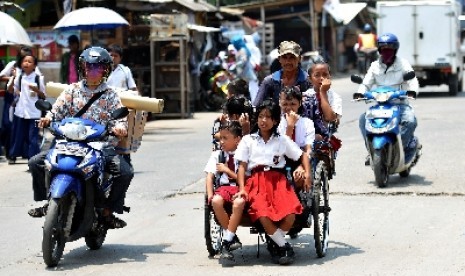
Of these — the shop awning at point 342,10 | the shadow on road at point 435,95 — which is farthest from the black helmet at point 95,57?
the shop awning at point 342,10

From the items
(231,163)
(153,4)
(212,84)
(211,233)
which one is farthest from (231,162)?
(212,84)

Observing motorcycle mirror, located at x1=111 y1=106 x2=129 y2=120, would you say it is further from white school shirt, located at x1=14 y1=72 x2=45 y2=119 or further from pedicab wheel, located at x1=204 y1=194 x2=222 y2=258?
white school shirt, located at x1=14 y1=72 x2=45 y2=119

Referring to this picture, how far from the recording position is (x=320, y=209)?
9359mm

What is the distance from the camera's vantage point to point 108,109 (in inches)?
381

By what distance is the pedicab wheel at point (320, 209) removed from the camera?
9.05 metres

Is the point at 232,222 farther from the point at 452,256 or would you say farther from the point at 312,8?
the point at 312,8

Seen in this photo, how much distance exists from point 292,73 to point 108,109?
1.59 metres

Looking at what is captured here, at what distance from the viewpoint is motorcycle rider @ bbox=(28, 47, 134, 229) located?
950cm

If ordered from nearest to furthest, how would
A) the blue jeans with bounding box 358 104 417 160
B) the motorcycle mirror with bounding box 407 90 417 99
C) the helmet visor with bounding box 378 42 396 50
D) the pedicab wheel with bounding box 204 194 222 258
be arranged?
the pedicab wheel with bounding box 204 194 222 258 < the motorcycle mirror with bounding box 407 90 417 99 < the helmet visor with bounding box 378 42 396 50 < the blue jeans with bounding box 358 104 417 160

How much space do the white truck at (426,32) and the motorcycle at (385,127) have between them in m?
18.8

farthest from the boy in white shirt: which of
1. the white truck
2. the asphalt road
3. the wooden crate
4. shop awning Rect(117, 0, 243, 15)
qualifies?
the white truck

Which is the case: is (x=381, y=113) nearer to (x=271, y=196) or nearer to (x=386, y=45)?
A: (x=386, y=45)

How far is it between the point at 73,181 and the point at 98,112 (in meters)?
0.82

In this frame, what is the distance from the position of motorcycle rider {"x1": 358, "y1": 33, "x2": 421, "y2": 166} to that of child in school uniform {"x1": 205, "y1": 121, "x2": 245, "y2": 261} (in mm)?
4918
